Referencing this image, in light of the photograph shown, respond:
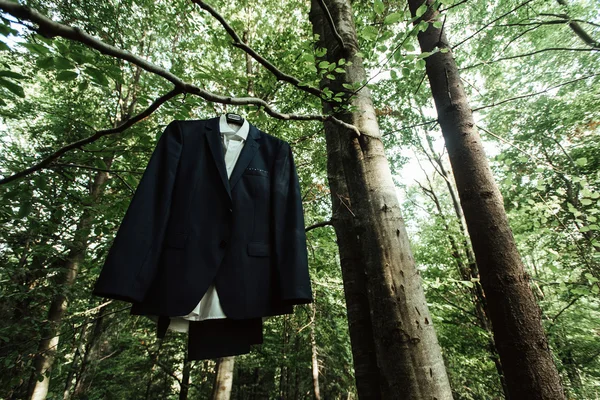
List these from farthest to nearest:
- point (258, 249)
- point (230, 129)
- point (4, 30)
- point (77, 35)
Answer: point (230, 129) < point (258, 249) < point (4, 30) < point (77, 35)

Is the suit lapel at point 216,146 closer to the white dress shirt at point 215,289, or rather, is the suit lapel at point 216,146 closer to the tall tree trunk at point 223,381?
the white dress shirt at point 215,289

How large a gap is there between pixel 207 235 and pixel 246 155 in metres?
0.55

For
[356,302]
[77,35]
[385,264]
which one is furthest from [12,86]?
[356,302]

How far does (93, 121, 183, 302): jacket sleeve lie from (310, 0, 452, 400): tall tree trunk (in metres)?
1.02

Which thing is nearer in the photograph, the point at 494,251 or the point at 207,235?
the point at 207,235

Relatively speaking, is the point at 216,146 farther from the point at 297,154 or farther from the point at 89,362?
the point at 89,362

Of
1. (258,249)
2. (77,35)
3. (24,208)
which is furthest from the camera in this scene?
(24,208)

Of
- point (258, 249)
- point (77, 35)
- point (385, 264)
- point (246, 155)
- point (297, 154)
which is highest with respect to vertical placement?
point (297, 154)

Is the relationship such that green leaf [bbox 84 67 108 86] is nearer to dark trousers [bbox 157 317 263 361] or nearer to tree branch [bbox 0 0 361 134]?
tree branch [bbox 0 0 361 134]

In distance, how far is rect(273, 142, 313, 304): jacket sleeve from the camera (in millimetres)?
1282

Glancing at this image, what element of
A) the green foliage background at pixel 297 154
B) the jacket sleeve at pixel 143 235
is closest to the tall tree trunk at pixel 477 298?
the green foliage background at pixel 297 154

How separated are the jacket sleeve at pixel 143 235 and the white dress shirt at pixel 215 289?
0.86 ft

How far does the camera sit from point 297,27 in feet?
21.1

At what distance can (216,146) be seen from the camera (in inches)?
60.8
